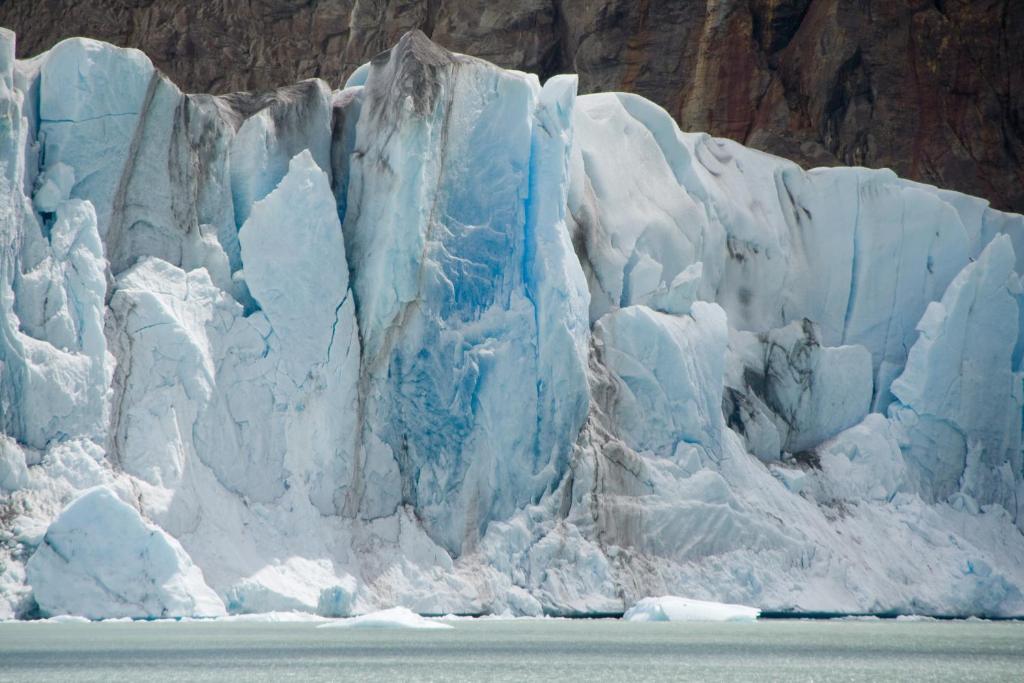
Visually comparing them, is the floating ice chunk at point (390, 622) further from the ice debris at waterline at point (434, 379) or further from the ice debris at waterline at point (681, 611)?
the ice debris at waterline at point (681, 611)

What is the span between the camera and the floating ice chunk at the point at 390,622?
21.3 m

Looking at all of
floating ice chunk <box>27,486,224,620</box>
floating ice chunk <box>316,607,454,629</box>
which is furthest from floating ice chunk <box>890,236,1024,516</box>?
floating ice chunk <box>27,486,224,620</box>

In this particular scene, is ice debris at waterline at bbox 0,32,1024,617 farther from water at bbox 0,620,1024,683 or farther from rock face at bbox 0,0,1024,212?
rock face at bbox 0,0,1024,212

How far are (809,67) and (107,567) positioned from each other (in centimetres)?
1867

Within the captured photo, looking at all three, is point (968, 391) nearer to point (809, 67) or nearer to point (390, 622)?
point (809, 67)

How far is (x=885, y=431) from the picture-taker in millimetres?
27438

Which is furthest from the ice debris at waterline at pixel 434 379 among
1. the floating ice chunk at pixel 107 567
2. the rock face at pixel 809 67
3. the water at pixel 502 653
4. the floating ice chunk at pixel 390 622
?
the rock face at pixel 809 67

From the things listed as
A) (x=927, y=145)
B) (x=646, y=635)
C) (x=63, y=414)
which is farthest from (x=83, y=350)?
(x=927, y=145)

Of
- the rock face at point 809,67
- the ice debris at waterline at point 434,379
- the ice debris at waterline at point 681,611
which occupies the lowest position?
the ice debris at waterline at point 681,611

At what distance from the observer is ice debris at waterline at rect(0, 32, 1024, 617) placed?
21.7 metres

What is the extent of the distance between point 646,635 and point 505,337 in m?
5.45

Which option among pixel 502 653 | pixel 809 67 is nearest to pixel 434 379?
pixel 502 653

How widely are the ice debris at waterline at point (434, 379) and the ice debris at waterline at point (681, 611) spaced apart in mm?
568

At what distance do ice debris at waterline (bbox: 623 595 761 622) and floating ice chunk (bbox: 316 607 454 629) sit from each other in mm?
3109
